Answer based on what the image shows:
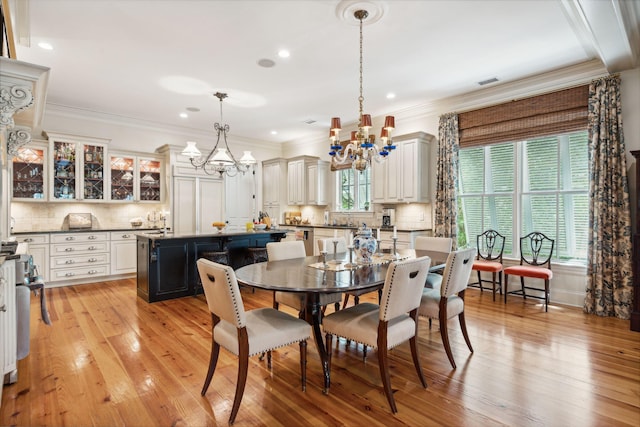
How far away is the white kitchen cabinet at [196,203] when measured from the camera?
6.85m

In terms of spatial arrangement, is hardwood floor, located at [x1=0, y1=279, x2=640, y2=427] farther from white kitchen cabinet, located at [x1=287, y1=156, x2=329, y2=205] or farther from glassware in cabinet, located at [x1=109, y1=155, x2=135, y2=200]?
white kitchen cabinet, located at [x1=287, y1=156, x2=329, y2=205]

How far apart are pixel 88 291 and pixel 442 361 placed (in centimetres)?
525

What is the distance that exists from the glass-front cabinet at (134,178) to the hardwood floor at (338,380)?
3.21m

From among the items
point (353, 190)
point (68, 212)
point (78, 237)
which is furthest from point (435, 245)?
point (68, 212)

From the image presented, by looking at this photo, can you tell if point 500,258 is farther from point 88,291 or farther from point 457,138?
point 88,291

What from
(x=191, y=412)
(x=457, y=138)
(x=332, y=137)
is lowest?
(x=191, y=412)

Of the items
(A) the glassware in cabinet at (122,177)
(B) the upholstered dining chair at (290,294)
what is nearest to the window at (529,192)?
(B) the upholstered dining chair at (290,294)

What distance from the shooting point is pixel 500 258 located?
4.95 meters

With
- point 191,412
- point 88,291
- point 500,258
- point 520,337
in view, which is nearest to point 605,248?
point 500,258

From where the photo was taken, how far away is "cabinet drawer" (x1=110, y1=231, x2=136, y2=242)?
6.05m

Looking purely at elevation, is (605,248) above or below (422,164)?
below

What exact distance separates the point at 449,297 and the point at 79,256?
588cm

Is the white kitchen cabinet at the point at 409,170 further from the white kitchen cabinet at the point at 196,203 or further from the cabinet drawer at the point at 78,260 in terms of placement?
the cabinet drawer at the point at 78,260

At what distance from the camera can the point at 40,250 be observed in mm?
5352
